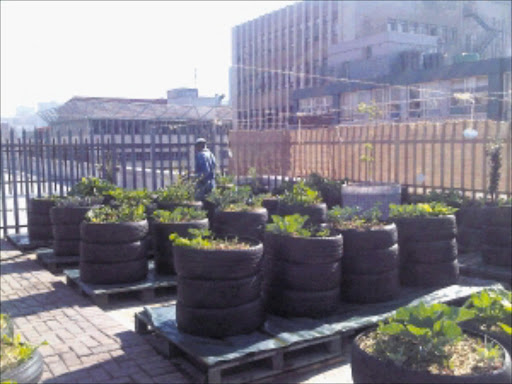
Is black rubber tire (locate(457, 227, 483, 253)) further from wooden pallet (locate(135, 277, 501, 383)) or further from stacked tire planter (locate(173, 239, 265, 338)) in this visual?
stacked tire planter (locate(173, 239, 265, 338))

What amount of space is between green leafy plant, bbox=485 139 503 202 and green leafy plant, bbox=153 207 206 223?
5.34m

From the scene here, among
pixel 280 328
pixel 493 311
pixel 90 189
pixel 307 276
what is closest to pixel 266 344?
pixel 280 328

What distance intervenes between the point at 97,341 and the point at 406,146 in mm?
9149

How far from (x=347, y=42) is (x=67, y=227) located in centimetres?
4843

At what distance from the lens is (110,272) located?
714 cm

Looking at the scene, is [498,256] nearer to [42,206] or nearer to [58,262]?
[58,262]

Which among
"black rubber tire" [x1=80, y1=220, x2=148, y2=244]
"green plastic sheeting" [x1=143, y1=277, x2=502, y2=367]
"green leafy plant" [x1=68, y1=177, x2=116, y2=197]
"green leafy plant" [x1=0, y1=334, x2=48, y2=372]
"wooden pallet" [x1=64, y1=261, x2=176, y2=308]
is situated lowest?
"wooden pallet" [x1=64, y1=261, x2=176, y2=308]

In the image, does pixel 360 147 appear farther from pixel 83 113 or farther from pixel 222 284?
pixel 83 113

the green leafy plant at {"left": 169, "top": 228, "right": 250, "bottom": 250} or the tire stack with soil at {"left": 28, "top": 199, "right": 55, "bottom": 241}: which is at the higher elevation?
the green leafy plant at {"left": 169, "top": 228, "right": 250, "bottom": 250}

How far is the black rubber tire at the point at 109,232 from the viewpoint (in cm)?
710

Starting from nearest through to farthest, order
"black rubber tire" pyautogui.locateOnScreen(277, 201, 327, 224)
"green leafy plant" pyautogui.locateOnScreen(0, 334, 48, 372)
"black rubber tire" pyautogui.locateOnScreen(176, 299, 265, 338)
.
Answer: "green leafy plant" pyautogui.locateOnScreen(0, 334, 48, 372) → "black rubber tire" pyautogui.locateOnScreen(176, 299, 265, 338) → "black rubber tire" pyautogui.locateOnScreen(277, 201, 327, 224)

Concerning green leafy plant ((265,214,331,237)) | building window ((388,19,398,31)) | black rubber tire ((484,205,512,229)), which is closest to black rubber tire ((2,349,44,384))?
green leafy plant ((265,214,331,237))

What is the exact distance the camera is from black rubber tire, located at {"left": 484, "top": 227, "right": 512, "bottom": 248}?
25.2 feet

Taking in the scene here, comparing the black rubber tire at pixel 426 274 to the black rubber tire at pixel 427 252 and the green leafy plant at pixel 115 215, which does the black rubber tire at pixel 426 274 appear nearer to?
the black rubber tire at pixel 427 252
